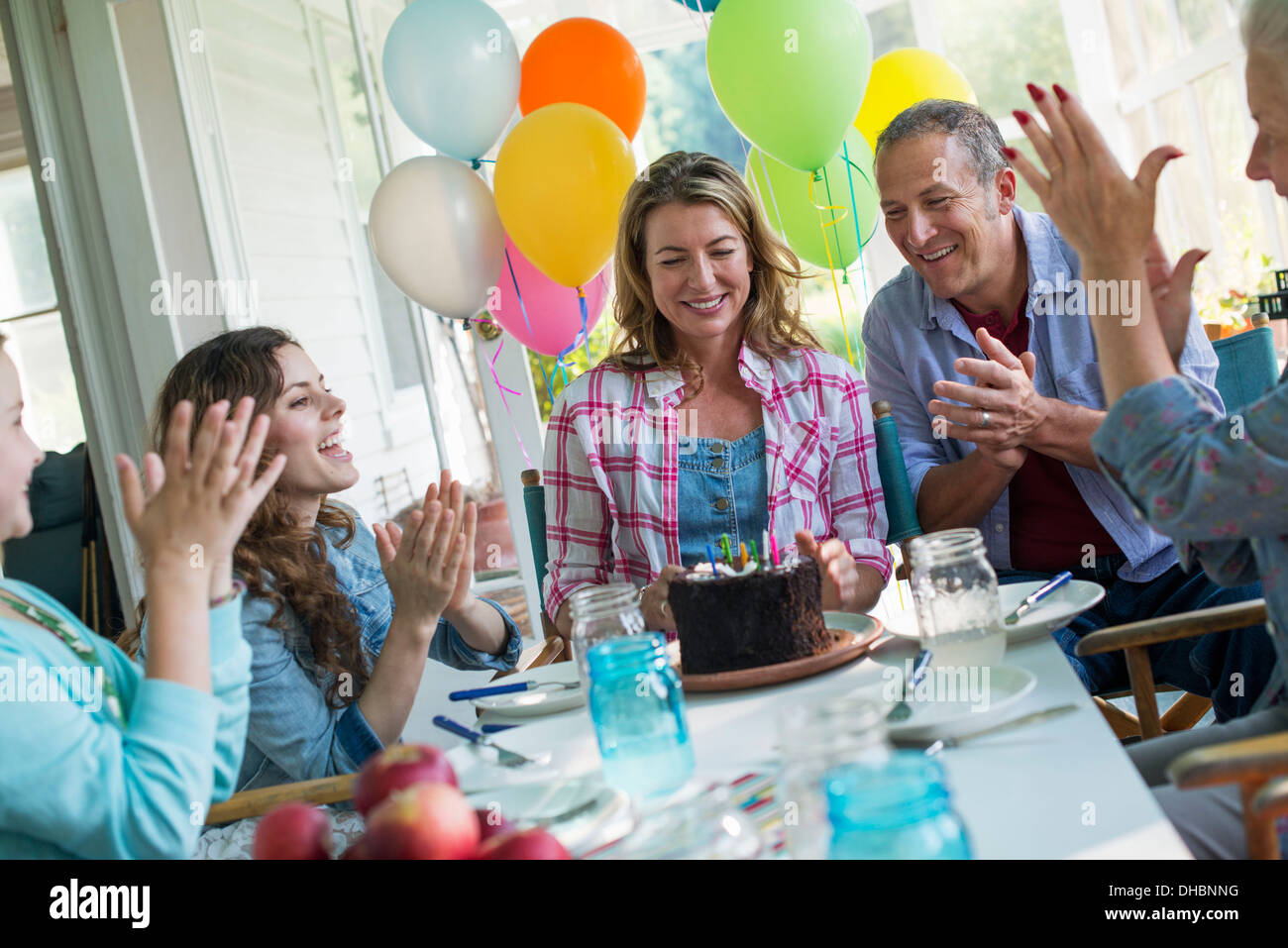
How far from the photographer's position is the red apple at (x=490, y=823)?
0.95 m

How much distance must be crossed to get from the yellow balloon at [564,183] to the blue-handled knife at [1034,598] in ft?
4.17

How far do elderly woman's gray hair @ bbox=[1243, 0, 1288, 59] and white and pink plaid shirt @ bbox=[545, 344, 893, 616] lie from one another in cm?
100

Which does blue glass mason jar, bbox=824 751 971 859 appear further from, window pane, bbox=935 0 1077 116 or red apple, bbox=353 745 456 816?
window pane, bbox=935 0 1077 116

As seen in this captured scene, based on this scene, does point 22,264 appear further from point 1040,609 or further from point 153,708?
point 1040,609

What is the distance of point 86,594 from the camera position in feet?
14.7

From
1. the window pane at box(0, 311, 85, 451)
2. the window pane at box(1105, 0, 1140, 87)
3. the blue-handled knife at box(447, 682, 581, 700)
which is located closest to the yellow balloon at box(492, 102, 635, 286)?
the blue-handled knife at box(447, 682, 581, 700)

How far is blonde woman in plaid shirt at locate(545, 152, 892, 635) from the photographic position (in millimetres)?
2020

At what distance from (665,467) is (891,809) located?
1.33 m

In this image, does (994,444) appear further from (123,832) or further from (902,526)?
(123,832)

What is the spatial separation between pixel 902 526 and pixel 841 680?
734 mm

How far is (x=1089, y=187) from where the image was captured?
1178 millimetres

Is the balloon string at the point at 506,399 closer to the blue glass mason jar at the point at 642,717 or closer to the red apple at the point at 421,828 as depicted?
the blue glass mason jar at the point at 642,717

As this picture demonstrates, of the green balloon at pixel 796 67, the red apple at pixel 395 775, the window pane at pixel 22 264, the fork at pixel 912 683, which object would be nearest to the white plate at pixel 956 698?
the fork at pixel 912 683

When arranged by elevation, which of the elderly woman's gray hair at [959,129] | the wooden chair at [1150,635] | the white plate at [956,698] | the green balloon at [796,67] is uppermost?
the green balloon at [796,67]
